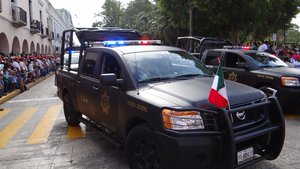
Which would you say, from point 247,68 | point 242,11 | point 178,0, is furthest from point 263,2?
point 247,68

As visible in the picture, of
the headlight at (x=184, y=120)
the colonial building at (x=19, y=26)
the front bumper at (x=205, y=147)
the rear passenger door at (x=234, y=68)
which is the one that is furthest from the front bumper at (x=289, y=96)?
the colonial building at (x=19, y=26)

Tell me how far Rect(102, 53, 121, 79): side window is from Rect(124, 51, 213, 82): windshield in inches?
9.4

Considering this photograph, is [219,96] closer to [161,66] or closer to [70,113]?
[161,66]

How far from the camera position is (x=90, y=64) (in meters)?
5.88

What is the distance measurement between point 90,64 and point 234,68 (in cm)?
441

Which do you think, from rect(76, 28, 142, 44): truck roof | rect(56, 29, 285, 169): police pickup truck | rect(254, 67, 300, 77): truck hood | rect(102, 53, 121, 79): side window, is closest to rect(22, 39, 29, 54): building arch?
rect(76, 28, 142, 44): truck roof

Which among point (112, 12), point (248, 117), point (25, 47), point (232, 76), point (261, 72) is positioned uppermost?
point (112, 12)

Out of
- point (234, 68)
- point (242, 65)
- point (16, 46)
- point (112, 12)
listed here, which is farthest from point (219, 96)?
point (112, 12)

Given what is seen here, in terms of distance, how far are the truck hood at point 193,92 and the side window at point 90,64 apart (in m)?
1.63

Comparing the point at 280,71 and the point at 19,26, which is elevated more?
the point at 19,26

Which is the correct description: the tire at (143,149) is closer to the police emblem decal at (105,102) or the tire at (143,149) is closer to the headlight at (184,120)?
the headlight at (184,120)

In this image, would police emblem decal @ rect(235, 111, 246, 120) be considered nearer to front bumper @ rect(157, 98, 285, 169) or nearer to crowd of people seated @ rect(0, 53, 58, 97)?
front bumper @ rect(157, 98, 285, 169)

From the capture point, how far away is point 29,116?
9109 millimetres

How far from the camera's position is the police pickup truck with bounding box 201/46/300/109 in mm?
7445
